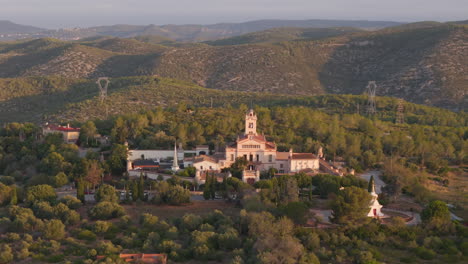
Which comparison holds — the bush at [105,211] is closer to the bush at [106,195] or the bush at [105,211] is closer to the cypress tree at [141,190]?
the bush at [106,195]

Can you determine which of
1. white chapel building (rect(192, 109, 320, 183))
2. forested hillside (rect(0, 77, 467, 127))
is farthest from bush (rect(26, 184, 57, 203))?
forested hillside (rect(0, 77, 467, 127))

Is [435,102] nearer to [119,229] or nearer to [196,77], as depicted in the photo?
[196,77]

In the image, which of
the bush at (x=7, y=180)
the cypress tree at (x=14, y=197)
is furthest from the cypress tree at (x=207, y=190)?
the bush at (x=7, y=180)

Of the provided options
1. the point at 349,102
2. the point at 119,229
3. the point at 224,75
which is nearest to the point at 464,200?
the point at 119,229

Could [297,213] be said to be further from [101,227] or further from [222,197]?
[101,227]

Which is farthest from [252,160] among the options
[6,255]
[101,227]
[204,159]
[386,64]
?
[386,64]
